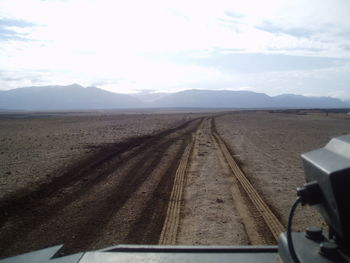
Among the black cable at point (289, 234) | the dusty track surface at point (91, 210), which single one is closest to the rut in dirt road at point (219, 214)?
the dusty track surface at point (91, 210)

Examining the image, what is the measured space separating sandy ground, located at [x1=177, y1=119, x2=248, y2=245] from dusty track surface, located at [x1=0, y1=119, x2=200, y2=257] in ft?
1.54

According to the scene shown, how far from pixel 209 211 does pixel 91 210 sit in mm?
2224

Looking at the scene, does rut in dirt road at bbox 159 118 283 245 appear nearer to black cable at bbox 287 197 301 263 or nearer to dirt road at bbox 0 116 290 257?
dirt road at bbox 0 116 290 257

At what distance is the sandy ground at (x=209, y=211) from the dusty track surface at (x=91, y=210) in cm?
47

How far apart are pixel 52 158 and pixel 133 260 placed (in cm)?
1331

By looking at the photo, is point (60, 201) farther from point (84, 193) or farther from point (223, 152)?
point (223, 152)

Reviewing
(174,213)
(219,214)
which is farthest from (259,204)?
(174,213)

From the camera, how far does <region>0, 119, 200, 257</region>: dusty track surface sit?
5680 mm

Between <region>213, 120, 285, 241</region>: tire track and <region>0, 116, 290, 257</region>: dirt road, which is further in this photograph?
<region>213, 120, 285, 241</region>: tire track

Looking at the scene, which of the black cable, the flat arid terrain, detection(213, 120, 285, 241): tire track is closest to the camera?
the black cable

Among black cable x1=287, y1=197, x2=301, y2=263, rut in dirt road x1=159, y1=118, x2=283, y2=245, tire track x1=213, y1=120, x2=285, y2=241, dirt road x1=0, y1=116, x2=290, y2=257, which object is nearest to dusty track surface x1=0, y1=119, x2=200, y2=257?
dirt road x1=0, y1=116, x2=290, y2=257

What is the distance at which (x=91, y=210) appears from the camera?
284 inches

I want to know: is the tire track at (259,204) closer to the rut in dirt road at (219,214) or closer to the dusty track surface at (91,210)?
the rut in dirt road at (219,214)

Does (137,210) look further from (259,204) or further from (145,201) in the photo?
(259,204)
